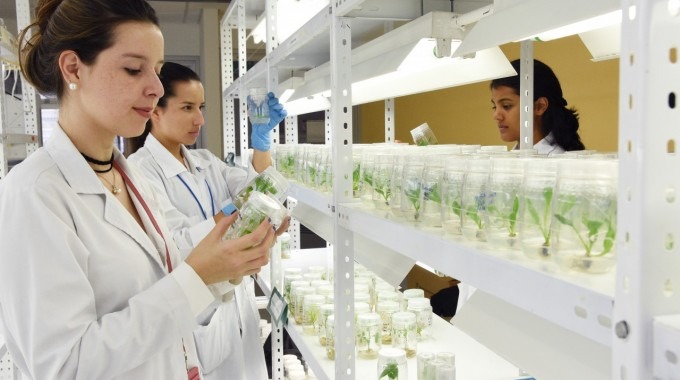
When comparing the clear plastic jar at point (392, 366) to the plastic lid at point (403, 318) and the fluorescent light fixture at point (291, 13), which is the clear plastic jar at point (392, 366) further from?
the fluorescent light fixture at point (291, 13)

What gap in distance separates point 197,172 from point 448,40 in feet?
5.52

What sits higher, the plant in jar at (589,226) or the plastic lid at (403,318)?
the plant in jar at (589,226)

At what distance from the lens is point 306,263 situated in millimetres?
3229

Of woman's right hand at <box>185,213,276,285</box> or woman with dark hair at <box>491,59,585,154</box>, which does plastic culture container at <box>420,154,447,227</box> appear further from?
woman with dark hair at <box>491,59,585,154</box>

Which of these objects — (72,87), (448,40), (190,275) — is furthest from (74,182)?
(448,40)

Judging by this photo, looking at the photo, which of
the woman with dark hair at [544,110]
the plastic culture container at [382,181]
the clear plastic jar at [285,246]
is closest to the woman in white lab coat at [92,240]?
the plastic culture container at [382,181]

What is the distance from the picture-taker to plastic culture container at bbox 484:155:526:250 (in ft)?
2.85

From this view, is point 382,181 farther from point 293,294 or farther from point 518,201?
point 293,294

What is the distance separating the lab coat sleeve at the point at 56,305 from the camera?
1187 millimetres

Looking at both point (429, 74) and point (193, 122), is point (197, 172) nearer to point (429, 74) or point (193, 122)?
point (193, 122)

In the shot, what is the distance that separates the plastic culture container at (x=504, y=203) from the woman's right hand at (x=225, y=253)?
1.98 feet

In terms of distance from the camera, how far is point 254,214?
53.5 inches

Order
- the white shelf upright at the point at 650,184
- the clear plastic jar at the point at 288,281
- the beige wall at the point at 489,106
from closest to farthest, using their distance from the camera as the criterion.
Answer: the white shelf upright at the point at 650,184
the clear plastic jar at the point at 288,281
the beige wall at the point at 489,106

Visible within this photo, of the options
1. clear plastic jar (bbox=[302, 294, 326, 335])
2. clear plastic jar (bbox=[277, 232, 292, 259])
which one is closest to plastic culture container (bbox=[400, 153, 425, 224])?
clear plastic jar (bbox=[302, 294, 326, 335])
